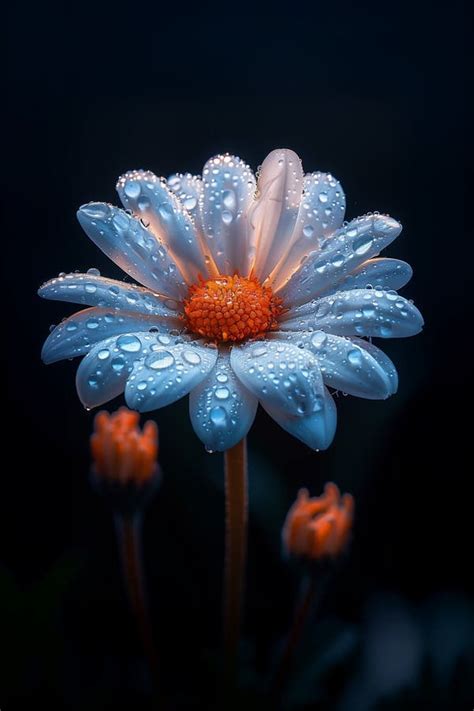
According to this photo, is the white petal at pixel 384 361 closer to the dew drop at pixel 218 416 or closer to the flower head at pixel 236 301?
the flower head at pixel 236 301

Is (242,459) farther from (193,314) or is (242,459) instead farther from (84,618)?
(84,618)

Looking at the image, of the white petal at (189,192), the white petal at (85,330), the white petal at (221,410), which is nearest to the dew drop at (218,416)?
the white petal at (221,410)

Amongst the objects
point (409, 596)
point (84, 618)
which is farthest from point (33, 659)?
point (409, 596)

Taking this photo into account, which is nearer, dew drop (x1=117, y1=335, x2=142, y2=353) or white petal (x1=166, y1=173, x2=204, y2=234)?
dew drop (x1=117, y1=335, x2=142, y2=353)

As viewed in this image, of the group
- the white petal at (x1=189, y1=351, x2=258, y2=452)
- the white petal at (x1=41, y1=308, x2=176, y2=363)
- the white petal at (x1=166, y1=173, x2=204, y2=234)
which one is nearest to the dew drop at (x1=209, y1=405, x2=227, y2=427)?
the white petal at (x1=189, y1=351, x2=258, y2=452)

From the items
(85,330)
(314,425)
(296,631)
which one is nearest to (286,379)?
(314,425)

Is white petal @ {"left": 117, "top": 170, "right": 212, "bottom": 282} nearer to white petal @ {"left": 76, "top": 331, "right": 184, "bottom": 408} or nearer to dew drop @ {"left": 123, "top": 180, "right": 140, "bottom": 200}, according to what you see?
dew drop @ {"left": 123, "top": 180, "right": 140, "bottom": 200}
